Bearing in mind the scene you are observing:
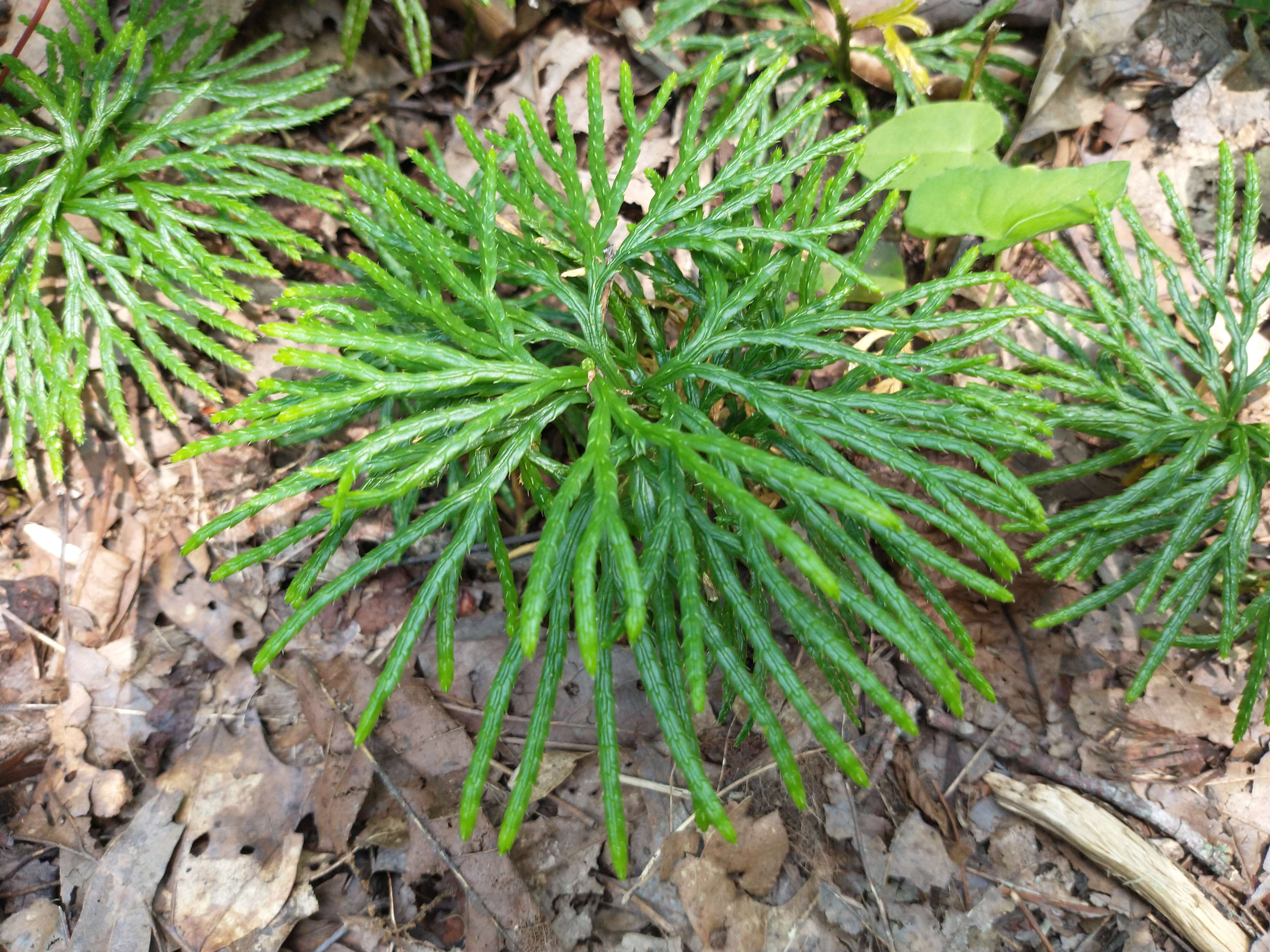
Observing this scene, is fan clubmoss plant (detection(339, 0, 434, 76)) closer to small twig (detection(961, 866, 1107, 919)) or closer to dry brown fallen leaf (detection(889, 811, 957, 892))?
dry brown fallen leaf (detection(889, 811, 957, 892))

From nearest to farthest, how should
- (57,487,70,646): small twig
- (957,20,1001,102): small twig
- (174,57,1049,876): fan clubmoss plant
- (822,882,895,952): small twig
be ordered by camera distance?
(174,57,1049,876): fan clubmoss plant
(822,882,895,952): small twig
(57,487,70,646): small twig
(957,20,1001,102): small twig

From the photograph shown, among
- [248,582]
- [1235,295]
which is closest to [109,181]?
[248,582]

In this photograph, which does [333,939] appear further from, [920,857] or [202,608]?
[920,857]

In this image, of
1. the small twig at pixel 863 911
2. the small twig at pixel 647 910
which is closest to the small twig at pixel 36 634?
the small twig at pixel 647 910

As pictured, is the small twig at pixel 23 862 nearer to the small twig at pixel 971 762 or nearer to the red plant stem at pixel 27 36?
the red plant stem at pixel 27 36

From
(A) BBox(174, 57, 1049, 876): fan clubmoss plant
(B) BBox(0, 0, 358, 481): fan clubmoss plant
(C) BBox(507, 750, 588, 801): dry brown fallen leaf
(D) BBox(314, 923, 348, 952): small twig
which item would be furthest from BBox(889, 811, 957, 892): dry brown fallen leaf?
(B) BBox(0, 0, 358, 481): fan clubmoss plant
